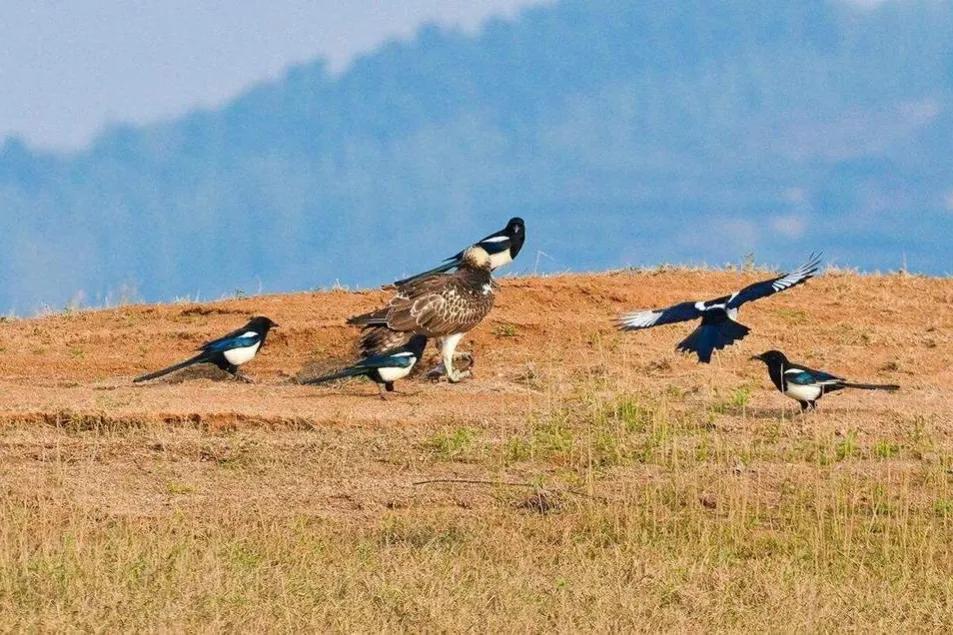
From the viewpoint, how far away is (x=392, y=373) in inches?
539

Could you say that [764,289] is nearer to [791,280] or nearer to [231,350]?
[791,280]

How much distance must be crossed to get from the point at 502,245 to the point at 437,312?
5.32 ft

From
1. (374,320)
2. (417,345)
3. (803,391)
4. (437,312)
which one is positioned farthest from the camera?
(374,320)

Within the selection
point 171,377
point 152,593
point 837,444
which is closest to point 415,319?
point 171,377

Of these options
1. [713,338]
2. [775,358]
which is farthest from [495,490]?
[775,358]

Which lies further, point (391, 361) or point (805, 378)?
point (391, 361)

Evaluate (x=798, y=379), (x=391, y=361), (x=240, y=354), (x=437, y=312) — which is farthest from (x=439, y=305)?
(x=798, y=379)

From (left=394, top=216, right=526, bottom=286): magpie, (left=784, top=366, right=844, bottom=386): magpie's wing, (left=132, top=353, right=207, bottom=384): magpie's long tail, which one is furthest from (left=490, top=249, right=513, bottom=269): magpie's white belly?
(left=784, top=366, right=844, bottom=386): magpie's wing

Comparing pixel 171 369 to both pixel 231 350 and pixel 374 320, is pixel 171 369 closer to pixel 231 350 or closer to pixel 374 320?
pixel 231 350

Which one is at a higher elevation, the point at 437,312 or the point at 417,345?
the point at 437,312

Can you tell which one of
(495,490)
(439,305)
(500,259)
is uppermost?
(500,259)

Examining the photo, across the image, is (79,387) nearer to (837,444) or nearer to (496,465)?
(496,465)

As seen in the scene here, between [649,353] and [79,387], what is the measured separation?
598 centimetres

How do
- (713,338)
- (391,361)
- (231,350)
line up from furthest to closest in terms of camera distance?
(231,350), (391,361), (713,338)
